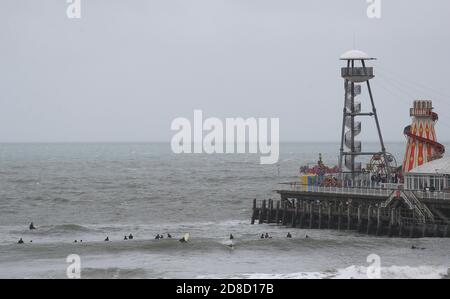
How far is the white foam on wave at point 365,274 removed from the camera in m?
49.8

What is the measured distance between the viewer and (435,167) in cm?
6612

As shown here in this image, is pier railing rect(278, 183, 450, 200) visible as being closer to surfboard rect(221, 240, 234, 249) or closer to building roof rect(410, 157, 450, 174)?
building roof rect(410, 157, 450, 174)

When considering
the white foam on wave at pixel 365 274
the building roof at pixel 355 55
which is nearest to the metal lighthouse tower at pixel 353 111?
the building roof at pixel 355 55

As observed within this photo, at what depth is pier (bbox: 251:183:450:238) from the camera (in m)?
62.0

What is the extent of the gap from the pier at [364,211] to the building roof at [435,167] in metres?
2.70

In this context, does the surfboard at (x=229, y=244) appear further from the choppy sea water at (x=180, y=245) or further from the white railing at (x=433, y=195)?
the white railing at (x=433, y=195)

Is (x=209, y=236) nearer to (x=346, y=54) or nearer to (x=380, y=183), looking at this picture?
(x=380, y=183)

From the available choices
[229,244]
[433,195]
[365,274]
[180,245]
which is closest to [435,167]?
[433,195]

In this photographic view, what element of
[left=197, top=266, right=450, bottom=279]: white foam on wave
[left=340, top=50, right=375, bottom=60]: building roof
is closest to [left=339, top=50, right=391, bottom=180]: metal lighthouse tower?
[left=340, top=50, right=375, bottom=60]: building roof

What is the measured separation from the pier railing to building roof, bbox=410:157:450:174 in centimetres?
260

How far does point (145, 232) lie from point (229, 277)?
86.2 ft

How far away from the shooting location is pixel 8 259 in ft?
195

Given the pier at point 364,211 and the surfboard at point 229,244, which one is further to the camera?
the surfboard at point 229,244
